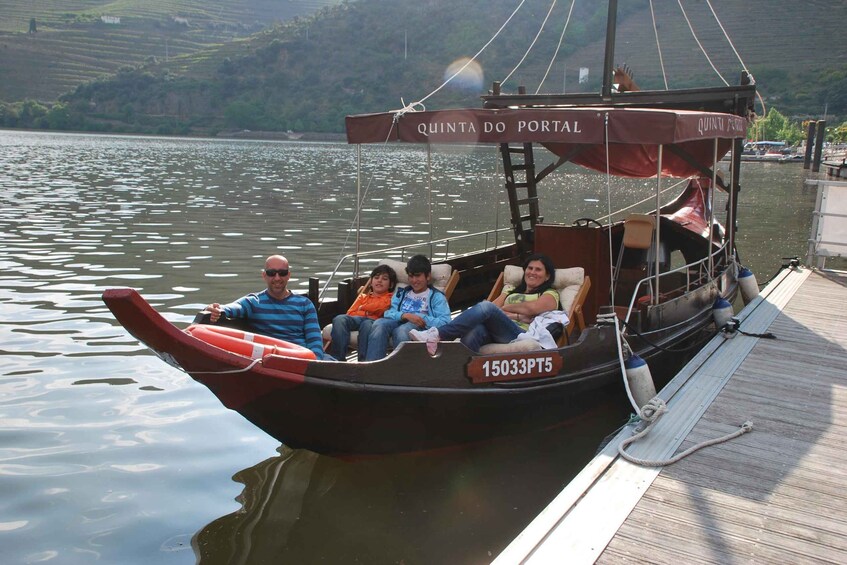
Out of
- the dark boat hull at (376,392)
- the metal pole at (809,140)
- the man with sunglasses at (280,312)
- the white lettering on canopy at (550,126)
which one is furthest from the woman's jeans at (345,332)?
the metal pole at (809,140)

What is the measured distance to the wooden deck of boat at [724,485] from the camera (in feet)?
15.4

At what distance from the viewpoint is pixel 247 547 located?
6.05m

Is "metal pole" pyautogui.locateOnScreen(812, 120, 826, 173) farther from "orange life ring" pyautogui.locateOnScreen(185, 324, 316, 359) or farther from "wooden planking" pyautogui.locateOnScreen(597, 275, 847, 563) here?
"orange life ring" pyautogui.locateOnScreen(185, 324, 316, 359)

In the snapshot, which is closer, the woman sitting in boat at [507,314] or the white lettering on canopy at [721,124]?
the woman sitting in boat at [507,314]

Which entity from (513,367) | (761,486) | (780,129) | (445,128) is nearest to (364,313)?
(513,367)

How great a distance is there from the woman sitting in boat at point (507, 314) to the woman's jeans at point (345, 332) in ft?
1.86

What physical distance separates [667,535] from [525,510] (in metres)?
2.05

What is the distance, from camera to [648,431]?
635 cm

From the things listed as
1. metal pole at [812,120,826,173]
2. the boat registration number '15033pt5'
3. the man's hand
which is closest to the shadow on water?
the boat registration number '15033pt5'

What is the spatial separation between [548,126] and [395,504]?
368 cm

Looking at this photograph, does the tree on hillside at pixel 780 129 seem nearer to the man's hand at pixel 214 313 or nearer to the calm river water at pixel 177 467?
the calm river water at pixel 177 467

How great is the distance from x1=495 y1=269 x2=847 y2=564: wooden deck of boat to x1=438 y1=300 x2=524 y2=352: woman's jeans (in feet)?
5.08

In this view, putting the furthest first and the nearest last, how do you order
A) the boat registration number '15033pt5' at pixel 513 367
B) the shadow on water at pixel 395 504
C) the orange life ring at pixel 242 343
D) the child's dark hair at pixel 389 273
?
the child's dark hair at pixel 389 273 < the boat registration number '15033pt5' at pixel 513 367 < the orange life ring at pixel 242 343 < the shadow on water at pixel 395 504

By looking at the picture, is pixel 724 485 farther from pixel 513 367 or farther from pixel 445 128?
pixel 445 128
